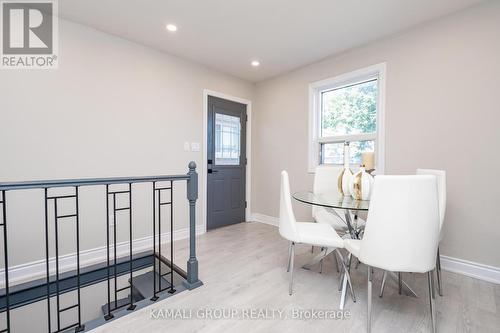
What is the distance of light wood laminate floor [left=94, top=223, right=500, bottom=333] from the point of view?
147 centimetres

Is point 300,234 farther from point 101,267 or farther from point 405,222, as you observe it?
point 101,267

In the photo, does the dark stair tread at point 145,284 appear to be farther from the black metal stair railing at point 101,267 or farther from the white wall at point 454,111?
the white wall at point 454,111

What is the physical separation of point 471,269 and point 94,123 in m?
4.06

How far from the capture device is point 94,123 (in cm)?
250

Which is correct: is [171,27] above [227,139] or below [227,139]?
above

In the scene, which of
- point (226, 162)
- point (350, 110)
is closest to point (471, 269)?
point (350, 110)

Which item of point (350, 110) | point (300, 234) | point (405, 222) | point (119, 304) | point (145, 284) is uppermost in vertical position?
point (350, 110)

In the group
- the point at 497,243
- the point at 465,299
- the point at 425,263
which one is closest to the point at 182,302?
the point at 425,263

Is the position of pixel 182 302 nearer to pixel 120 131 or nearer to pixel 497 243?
pixel 120 131

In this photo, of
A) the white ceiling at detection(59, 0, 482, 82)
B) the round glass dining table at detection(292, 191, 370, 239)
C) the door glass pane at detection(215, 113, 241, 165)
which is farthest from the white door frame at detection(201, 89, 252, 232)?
the round glass dining table at detection(292, 191, 370, 239)

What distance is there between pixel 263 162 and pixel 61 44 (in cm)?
297

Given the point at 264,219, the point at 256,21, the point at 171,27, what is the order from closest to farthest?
the point at 256,21 < the point at 171,27 < the point at 264,219

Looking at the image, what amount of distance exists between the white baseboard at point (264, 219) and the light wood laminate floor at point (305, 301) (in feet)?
Result: 4.04

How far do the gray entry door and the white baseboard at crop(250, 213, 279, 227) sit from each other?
20cm
